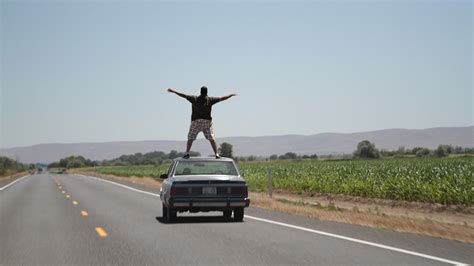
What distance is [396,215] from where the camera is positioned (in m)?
20.2

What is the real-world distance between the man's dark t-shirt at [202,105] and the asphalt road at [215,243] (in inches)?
108

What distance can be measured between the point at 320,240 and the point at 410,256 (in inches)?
92.1

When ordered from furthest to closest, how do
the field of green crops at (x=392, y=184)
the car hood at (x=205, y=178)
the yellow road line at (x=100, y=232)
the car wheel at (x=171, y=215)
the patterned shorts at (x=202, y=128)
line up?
the field of green crops at (x=392, y=184)
the patterned shorts at (x=202, y=128)
the car wheel at (x=171, y=215)
the car hood at (x=205, y=178)
the yellow road line at (x=100, y=232)

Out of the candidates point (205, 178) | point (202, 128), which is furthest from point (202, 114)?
point (205, 178)

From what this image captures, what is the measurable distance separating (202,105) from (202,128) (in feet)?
2.11

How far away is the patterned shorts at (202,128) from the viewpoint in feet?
59.3

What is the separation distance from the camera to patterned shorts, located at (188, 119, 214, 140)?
59.3 ft

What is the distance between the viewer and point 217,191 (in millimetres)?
15328

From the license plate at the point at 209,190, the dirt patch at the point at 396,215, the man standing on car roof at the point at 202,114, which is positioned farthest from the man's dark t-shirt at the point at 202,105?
the dirt patch at the point at 396,215

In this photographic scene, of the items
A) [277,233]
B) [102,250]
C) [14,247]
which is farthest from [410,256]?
[14,247]

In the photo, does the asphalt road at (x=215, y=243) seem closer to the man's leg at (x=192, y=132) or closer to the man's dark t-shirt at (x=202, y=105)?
the man's leg at (x=192, y=132)

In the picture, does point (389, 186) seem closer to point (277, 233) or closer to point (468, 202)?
point (468, 202)

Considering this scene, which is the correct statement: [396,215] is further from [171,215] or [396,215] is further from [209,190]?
[171,215]

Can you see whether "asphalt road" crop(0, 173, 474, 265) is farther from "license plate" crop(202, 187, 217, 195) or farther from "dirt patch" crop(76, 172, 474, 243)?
"dirt patch" crop(76, 172, 474, 243)
